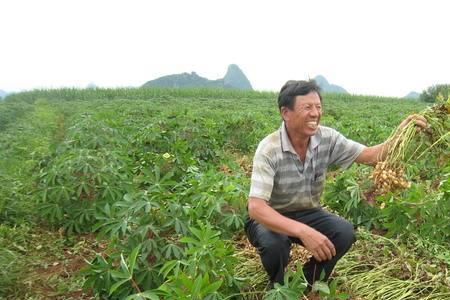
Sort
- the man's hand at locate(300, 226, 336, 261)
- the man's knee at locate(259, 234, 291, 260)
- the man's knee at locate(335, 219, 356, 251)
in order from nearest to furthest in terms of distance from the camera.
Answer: the man's hand at locate(300, 226, 336, 261)
the man's knee at locate(259, 234, 291, 260)
the man's knee at locate(335, 219, 356, 251)

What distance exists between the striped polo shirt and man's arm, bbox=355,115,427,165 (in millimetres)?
41

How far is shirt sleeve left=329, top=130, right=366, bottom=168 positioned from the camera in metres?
2.80

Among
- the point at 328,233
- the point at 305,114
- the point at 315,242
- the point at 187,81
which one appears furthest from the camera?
the point at 187,81

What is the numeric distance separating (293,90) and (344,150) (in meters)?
0.53

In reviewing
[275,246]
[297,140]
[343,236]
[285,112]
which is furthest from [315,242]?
[285,112]

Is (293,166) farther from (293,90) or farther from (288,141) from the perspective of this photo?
(293,90)

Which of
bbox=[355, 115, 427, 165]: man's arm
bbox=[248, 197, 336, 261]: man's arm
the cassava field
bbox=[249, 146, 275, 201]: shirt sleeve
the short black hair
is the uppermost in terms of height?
the short black hair

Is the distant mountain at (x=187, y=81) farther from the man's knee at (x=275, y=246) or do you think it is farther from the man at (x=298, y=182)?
the man's knee at (x=275, y=246)

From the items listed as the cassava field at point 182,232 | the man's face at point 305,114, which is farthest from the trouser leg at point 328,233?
the man's face at point 305,114

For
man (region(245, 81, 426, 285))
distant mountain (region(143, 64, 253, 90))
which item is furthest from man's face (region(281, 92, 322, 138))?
distant mountain (region(143, 64, 253, 90))

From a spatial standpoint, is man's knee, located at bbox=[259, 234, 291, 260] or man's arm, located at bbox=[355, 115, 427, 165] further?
man's knee, located at bbox=[259, 234, 291, 260]

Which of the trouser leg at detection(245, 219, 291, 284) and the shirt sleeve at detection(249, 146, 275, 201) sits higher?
the shirt sleeve at detection(249, 146, 275, 201)

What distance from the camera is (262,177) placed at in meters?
2.54

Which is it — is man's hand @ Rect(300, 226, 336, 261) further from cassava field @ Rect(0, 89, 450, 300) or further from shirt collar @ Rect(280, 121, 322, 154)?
shirt collar @ Rect(280, 121, 322, 154)
